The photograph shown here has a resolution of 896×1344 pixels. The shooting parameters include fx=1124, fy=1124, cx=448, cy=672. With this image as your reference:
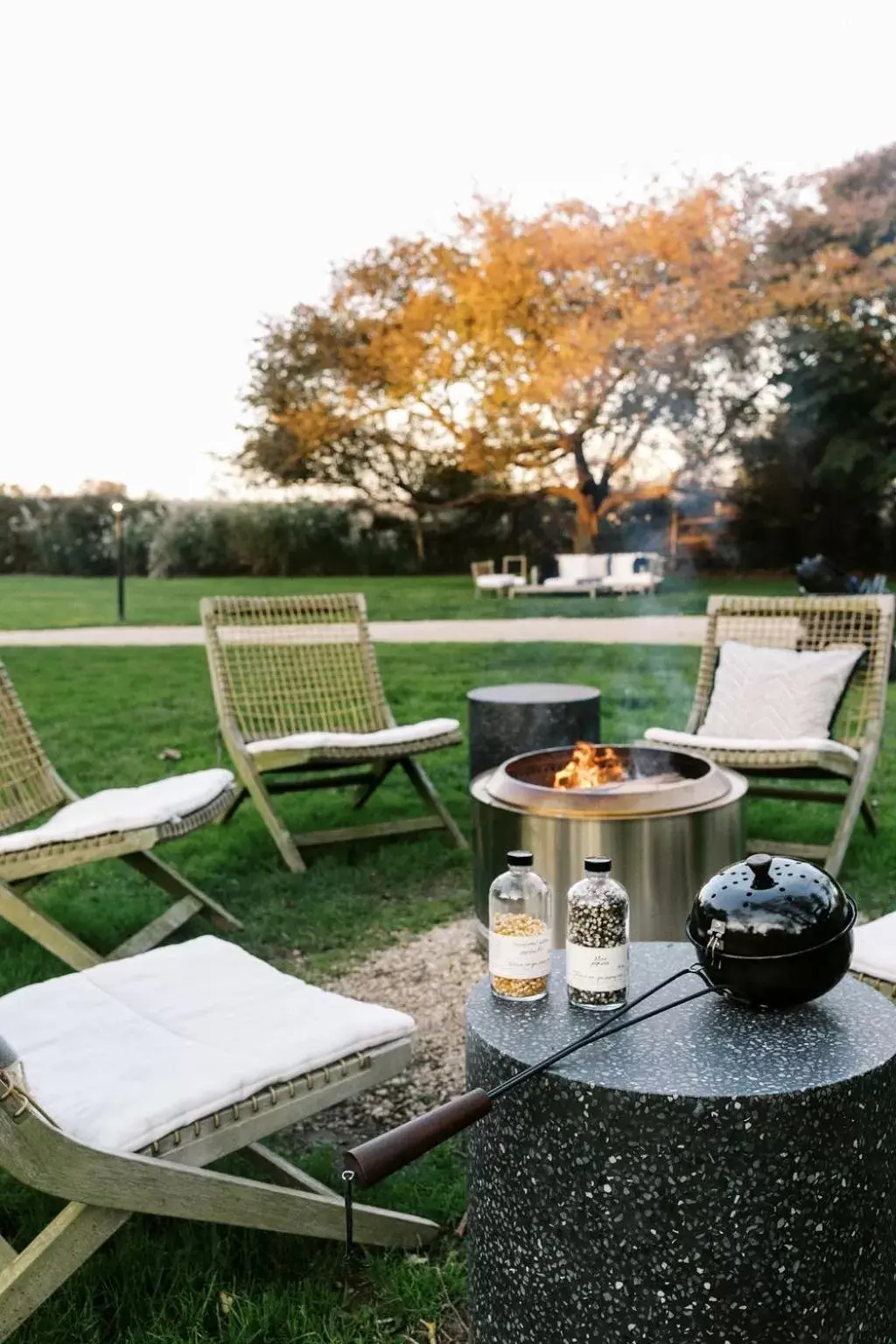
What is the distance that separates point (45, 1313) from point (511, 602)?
9.23m

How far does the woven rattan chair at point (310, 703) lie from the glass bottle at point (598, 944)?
7.46 feet

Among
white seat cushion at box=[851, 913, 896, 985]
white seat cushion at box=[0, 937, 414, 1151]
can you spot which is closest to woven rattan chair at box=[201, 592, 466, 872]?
white seat cushion at box=[0, 937, 414, 1151]

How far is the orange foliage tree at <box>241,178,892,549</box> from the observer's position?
404 inches

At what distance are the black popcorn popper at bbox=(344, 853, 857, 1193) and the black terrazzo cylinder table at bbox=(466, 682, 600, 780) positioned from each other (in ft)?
7.50

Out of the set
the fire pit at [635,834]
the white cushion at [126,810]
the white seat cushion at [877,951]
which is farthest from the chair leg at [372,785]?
the white seat cushion at [877,951]

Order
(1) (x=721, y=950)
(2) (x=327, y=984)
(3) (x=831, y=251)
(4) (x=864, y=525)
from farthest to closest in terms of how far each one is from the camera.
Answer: (4) (x=864, y=525)
(3) (x=831, y=251)
(2) (x=327, y=984)
(1) (x=721, y=950)

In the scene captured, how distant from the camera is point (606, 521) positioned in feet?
36.5

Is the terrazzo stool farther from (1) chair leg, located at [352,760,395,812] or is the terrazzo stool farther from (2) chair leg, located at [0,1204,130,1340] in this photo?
(1) chair leg, located at [352,760,395,812]

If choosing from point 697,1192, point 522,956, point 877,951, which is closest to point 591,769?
point 877,951

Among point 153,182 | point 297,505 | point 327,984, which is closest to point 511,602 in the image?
point 297,505

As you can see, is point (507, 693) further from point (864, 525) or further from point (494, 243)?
point (864, 525)

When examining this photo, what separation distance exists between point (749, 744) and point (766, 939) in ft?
7.34

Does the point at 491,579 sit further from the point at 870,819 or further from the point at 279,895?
the point at 279,895

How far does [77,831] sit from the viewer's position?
2.71 m
